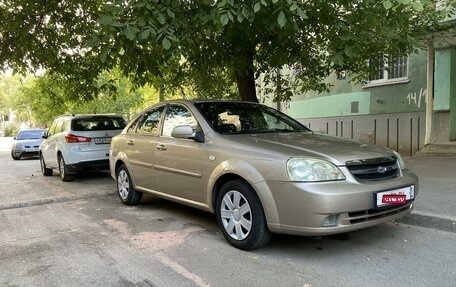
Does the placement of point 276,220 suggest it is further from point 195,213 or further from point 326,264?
point 195,213

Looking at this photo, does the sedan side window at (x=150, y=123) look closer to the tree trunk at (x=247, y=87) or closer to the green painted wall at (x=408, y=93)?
Answer: the tree trunk at (x=247, y=87)

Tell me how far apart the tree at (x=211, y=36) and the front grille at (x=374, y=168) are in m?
1.72

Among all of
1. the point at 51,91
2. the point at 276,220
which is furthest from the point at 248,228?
the point at 51,91

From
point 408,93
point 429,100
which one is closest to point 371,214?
point 429,100

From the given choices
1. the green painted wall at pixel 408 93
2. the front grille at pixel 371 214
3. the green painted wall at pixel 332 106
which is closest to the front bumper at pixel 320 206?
the front grille at pixel 371 214

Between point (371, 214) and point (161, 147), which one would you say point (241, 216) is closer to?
point (371, 214)

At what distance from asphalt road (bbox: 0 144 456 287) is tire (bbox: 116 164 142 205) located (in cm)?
45

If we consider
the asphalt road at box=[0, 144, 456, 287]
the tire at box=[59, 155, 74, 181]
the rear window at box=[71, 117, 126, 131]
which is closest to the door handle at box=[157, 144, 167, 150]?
the asphalt road at box=[0, 144, 456, 287]

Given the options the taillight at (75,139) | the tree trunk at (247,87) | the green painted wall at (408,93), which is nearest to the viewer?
the taillight at (75,139)

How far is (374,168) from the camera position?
445 cm

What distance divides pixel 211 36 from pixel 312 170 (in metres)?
4.73

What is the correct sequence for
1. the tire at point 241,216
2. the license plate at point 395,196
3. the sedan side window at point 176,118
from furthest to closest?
the sedan side window at point 176,118 → the tire at point 241,216 → the license plate at point 395,196

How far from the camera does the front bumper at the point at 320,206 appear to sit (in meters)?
4.07

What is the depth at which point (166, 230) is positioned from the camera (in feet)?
18.4
